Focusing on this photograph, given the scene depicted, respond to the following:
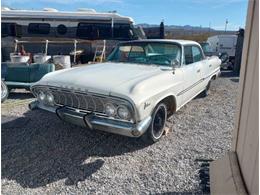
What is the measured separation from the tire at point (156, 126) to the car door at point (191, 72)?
650 millimetres

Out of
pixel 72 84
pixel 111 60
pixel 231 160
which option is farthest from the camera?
pixel 111 60

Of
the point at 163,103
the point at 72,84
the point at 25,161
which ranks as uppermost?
the point at 72,84

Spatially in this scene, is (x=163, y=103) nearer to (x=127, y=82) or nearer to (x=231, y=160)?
(x=127, y=82)

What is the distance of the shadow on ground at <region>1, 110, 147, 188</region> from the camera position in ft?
9.48

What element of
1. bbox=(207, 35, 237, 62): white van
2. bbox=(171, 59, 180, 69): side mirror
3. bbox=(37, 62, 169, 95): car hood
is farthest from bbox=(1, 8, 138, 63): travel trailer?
bbox=(37, 62, 169, 95): car hood

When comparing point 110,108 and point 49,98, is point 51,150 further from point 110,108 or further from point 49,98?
point 110,108

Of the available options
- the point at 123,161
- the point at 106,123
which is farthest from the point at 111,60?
the point at 123,161

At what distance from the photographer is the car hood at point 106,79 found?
320 centimetres

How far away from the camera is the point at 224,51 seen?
13.1m

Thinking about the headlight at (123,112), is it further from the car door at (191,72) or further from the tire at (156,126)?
the car door at (191,72)

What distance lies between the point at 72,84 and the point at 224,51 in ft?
37.6

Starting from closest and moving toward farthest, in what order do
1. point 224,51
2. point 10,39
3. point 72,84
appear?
point 72,84 < point 10,39 < point 224,51

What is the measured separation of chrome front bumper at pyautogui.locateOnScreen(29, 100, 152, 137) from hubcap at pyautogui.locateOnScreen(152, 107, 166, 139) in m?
0.38

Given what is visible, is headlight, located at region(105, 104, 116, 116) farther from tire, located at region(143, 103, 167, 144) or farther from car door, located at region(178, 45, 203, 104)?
car door, located at region(178, 45, 203, 104)
